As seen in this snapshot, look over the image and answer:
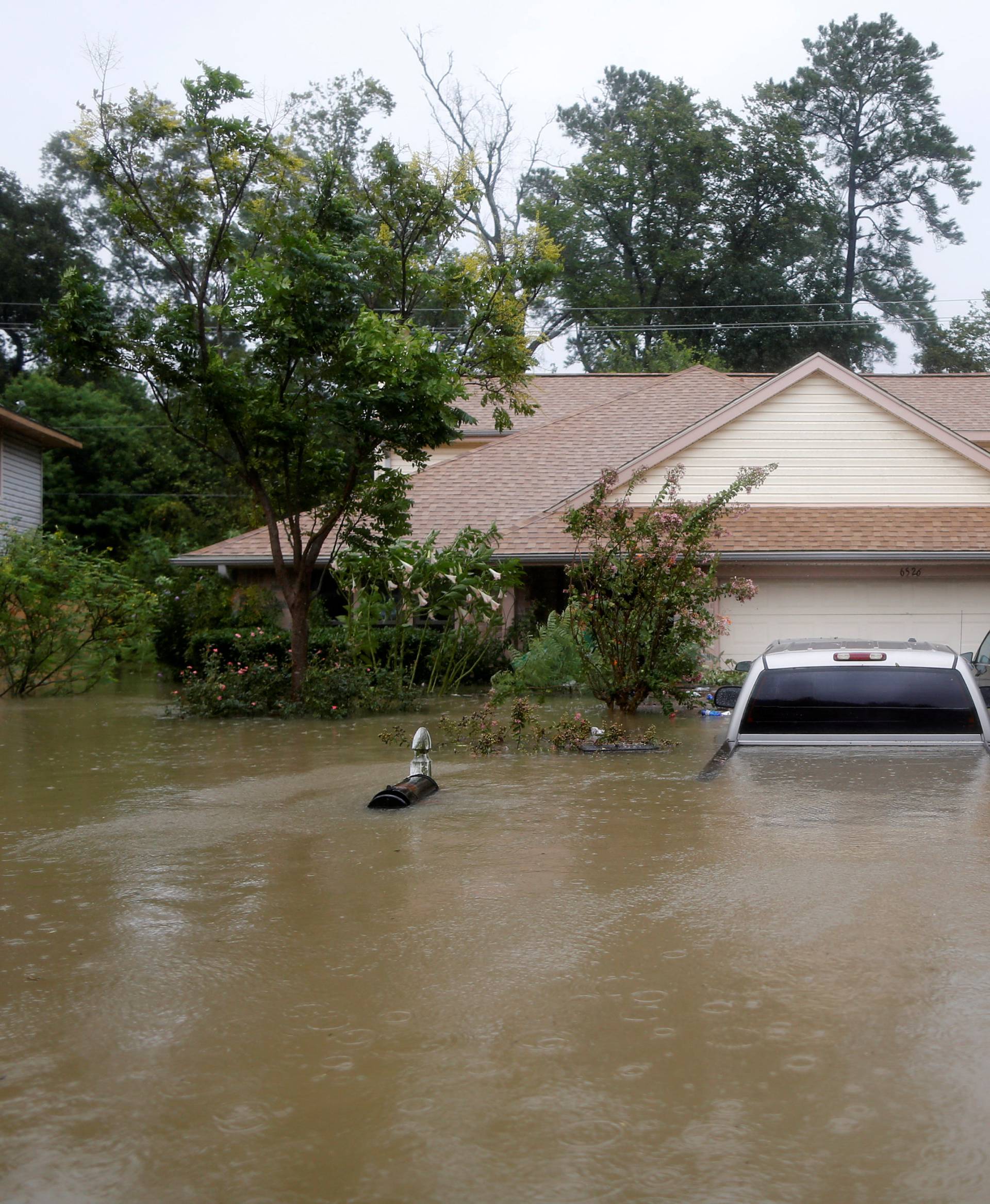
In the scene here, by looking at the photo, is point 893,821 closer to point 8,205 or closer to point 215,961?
point 215,961

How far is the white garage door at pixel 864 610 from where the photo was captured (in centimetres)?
2172

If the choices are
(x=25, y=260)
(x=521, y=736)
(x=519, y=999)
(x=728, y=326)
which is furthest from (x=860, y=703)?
(x=25, y=260)

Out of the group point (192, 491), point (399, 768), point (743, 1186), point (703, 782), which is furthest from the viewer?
point (192, 491)

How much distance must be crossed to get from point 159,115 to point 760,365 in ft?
111

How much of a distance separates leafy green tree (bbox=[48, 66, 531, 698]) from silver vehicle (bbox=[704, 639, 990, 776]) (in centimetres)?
868

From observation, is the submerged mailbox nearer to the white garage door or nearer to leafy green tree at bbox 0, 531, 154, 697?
leafy green tree at bbox 0, 531, 154, 697

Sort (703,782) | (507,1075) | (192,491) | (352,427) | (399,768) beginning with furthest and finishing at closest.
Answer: (192,491)
(352,427)
(399,768)
(703,782)
(507,1075)

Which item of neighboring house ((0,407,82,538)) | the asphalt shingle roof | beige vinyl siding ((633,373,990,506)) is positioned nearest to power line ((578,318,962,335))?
the asphalt shingle roof

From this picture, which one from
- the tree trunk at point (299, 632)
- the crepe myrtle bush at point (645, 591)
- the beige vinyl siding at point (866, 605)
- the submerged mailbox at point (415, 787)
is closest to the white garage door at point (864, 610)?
the beige vinyl siding at point (866, 605)

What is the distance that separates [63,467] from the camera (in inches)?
1574

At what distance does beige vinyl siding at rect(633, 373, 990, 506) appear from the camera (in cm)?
2278

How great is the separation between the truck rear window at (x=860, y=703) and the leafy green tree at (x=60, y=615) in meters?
13.8

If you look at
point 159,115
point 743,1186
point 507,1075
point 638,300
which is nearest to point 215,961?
point 507,1075

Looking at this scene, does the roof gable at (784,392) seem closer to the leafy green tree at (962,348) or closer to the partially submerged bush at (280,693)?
the partially submerged bush at (280,693)
